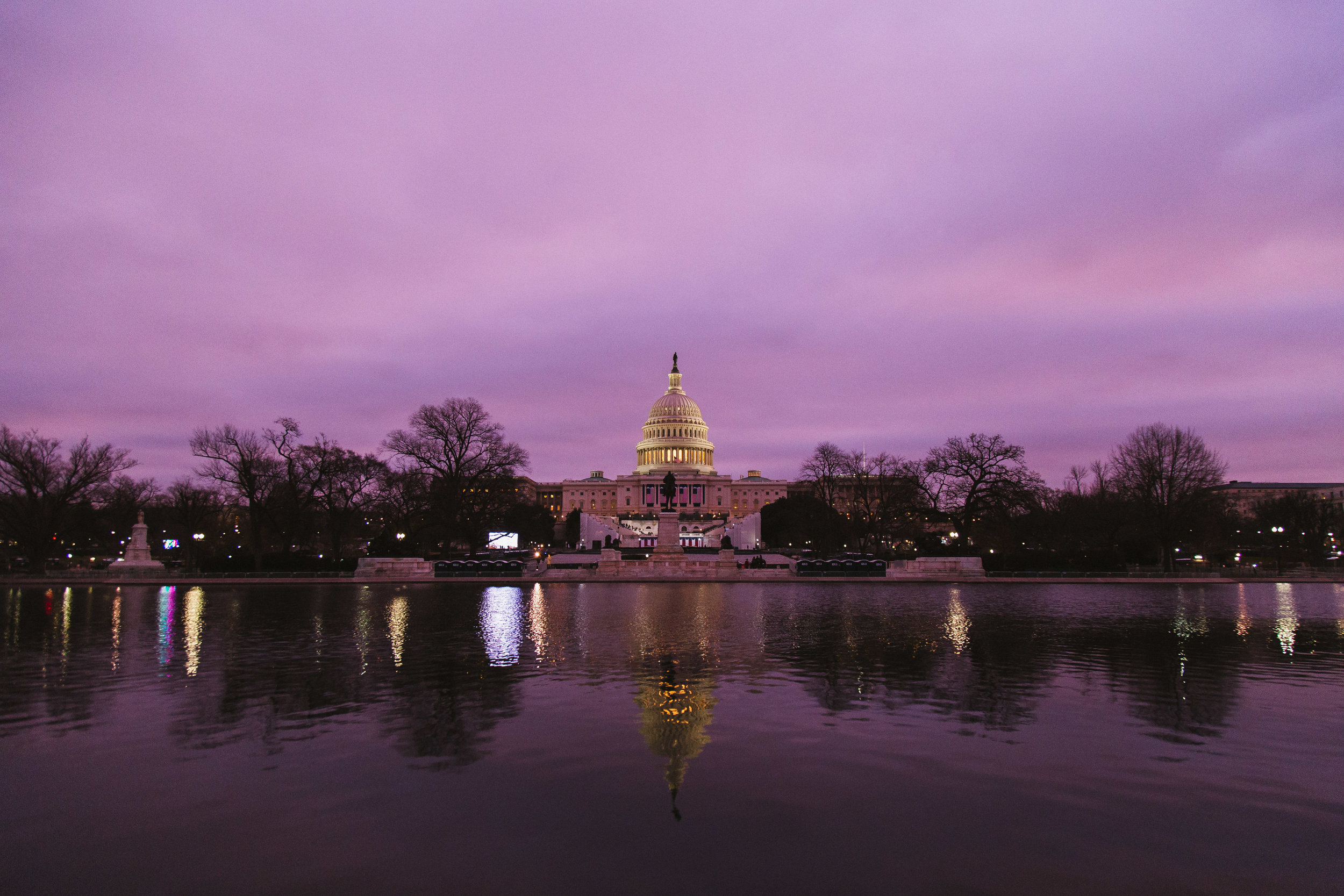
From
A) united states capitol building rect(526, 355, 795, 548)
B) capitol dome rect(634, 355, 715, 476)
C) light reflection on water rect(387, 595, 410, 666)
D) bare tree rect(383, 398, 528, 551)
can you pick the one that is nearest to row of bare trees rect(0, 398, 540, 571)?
bare tree rect(383, 398, 528, 551)

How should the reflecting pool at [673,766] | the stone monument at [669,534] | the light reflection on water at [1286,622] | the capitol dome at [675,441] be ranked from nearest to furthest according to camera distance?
the reflecting pool at [673,766] < the light reflection on water at [1286,622] < the stone monument at [669,534] < the capitol dome at [675,441]

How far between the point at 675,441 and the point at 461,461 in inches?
4501

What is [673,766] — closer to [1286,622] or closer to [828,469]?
[1286,622]

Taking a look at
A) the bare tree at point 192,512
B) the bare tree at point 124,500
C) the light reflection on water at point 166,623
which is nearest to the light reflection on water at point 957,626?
the light reflection on water at point 166,623

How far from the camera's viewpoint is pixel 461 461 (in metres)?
58.0

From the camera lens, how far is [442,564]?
46750 mm

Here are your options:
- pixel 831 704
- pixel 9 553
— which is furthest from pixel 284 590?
pixel 9 553

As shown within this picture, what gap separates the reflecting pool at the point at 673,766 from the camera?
5750 millimetres

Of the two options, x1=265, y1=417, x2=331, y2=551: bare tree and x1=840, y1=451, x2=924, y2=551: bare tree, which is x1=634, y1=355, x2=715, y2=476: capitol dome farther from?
x1=265, y1=417, x2=331, y2=551: bare tree

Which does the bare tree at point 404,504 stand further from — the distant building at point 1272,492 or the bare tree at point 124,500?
the distant building at point 1272,492

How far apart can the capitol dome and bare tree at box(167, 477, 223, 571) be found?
3801 inches

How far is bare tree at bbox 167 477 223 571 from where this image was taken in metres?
63.8

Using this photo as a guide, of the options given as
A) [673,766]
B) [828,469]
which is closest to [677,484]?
[828,469]

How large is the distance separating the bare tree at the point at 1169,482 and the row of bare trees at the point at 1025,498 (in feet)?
0.26
